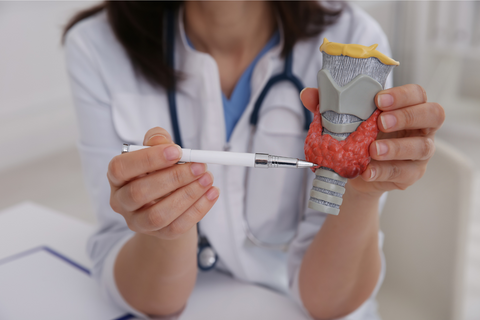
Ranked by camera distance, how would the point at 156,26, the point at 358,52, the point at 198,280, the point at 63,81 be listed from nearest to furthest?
the point at 358,52
the point at 198,280
the point at 156,26
the point at 63,81

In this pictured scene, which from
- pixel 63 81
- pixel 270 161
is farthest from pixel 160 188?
pixel 63 81

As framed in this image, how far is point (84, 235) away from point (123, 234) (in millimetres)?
133

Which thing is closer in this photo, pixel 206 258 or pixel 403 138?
pixel 403 138

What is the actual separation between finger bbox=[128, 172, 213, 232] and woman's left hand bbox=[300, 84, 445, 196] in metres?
0.18

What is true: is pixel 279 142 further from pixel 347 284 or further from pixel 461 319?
pixel 461 319

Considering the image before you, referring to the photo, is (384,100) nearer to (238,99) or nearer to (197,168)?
(197,168)

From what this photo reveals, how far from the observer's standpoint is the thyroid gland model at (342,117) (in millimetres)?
427

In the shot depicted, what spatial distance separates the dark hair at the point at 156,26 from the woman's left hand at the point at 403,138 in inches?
15.8

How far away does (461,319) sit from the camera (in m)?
0.77

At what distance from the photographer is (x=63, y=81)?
9.04 feet

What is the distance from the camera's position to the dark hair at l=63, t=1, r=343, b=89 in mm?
810

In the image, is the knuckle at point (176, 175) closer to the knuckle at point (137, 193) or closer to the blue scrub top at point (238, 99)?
the knuckle at point (137, 193)

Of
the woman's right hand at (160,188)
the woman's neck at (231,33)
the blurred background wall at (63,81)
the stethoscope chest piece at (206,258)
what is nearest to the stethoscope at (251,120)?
the stethoscope chest piece at (206,258)

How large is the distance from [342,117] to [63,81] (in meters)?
2.67
